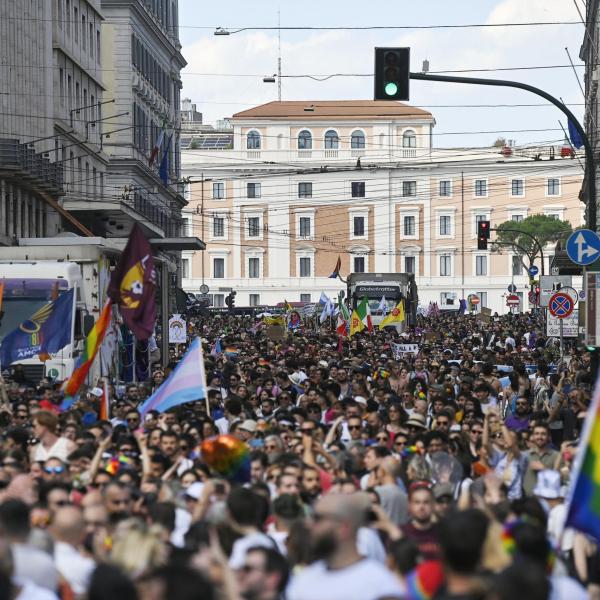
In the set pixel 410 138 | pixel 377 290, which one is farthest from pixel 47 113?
pixel 410 138

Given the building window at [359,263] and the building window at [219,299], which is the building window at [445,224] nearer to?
the building window at [359,263]

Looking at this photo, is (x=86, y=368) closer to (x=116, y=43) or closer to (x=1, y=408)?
(x=1, y=408)

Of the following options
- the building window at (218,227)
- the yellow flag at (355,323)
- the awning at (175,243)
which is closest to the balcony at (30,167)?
the yellow flag at (355,323)

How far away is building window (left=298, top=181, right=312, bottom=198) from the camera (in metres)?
123

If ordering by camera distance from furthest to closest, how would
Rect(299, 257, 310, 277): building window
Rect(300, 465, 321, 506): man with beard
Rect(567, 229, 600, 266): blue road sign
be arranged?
Rect(299, 257, 310, 277): building window, Rect(567, 229, 600, 266): blue road sign, Rect(300, 465, 321, 506): man with beard

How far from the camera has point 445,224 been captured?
404 feet

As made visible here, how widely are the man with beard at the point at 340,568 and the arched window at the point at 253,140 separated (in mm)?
114516

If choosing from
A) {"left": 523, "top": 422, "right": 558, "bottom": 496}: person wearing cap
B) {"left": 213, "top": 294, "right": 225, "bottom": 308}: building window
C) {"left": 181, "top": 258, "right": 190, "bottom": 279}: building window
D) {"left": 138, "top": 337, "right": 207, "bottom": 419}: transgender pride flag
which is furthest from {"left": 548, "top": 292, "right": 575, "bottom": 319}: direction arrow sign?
{"left": 213, "top": 294, "right": 225, "bottom": 308}: building window

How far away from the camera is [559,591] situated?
727 cm

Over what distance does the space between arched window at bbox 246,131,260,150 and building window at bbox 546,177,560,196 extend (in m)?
19.6

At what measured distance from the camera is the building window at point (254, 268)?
12412 cm

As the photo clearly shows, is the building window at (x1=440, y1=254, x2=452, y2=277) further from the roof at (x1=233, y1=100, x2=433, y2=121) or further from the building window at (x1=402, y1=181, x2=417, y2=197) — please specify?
the roof at (x1=233, y1=100, x2=433, y2=121)

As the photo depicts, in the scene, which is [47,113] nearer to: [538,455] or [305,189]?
[538,455]

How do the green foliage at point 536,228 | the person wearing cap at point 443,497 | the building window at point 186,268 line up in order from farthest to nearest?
1. the building window at point 186,268
2. the green foliage at point 536,228
3. the person wearing cap at point 443,497
